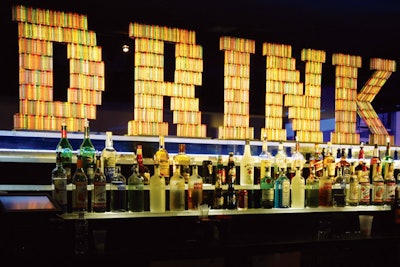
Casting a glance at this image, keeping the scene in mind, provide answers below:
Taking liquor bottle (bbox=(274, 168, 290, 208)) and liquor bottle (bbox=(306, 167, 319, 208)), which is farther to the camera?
liquor bottle (bbox=(306, 167, 319, 208))

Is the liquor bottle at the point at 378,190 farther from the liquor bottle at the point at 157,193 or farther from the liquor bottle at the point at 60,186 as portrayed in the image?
the liquor bottle at the point at 60,186

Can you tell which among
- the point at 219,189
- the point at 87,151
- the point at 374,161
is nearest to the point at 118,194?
the point at 87,151

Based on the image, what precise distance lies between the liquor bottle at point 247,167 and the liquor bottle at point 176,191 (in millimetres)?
549

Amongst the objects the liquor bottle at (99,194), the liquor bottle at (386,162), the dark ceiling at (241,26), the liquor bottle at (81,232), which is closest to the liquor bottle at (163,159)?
the liquor bottle at (99,194)

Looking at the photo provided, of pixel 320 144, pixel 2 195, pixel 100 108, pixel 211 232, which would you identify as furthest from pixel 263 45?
pixel 100 108

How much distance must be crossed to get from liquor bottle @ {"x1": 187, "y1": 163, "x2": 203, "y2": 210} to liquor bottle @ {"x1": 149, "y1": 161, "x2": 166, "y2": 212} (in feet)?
0.67

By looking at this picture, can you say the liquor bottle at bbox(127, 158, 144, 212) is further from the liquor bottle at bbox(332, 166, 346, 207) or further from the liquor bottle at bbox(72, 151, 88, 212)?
the liquor bottle at bbox(332, 166, 346, 207)

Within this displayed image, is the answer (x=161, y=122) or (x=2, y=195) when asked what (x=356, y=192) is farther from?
(x=2, y=195)

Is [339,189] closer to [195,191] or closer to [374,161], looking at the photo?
[374,161]

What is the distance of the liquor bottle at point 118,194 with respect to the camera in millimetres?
3109

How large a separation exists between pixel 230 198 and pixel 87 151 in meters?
0.98

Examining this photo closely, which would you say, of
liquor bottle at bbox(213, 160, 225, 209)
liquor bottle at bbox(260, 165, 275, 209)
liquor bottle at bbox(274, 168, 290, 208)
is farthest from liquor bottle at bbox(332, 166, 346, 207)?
liquor bottle at bbox(213, 160, 225, 209)

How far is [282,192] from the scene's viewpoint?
3518mm

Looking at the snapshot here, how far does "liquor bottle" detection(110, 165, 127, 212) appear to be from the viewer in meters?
3.11
